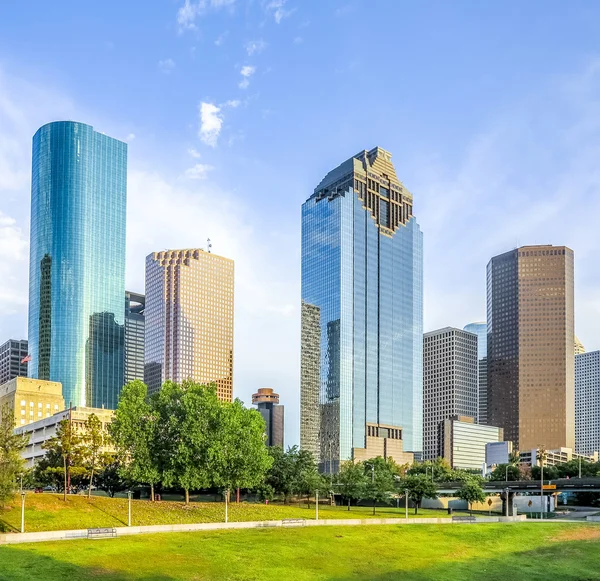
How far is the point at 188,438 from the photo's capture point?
11000 cm

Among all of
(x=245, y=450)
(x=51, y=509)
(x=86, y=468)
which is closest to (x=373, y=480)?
(x=245, y=450)

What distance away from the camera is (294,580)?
6600 centimetres

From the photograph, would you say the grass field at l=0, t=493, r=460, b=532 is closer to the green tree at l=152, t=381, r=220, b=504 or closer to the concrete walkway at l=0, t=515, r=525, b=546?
the green tree at l=152, t=381, r=220, b=504

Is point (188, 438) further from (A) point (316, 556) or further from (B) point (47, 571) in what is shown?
(B) point (47, 571)

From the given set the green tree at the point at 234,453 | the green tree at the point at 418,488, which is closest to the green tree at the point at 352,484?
the green tree at the point at 418,488

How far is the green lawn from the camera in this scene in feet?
A: 214

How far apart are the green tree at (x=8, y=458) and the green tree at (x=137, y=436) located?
922 inches

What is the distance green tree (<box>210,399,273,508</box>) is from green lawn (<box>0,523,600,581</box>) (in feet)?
62.5

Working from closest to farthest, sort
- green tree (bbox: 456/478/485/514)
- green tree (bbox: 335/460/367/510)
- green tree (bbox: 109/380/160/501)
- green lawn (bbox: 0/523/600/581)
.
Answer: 1. green lawn (bbox: 0/523/600/581)
2. green tree (bbox: 109/380/160/501)
3. green tree (bbox: 456/478/485/514)
4. green tree (bbox: 335/460/367/510)

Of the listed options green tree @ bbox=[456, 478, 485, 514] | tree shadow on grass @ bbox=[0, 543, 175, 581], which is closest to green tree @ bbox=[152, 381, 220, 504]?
tree shadow on grass @ bbox=[0, 543, 175, 581]

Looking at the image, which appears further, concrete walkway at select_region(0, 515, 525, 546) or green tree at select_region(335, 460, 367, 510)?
green tree at select_region(335, 460, 367, 510)

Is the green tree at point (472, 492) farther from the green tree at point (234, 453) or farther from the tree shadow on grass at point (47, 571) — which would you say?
the tree shadow on grass at point (47, 571)

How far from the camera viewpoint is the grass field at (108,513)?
86438mm

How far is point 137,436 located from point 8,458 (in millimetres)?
29417
